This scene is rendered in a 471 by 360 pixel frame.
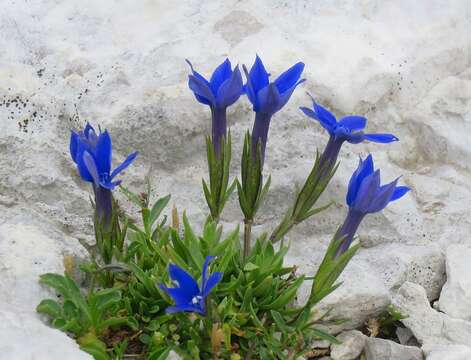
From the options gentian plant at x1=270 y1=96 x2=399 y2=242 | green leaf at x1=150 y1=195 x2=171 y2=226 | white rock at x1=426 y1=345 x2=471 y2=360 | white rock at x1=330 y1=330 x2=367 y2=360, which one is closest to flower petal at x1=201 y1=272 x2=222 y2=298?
gentian plant at x1=270 y1=96 x2=399 y2=242

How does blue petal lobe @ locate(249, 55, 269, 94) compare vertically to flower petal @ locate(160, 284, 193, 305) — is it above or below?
above

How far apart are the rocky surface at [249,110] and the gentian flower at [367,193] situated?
54 cm

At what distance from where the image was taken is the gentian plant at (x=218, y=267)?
8.95ft

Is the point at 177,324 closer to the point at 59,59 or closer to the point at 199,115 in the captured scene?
the point at 199,115

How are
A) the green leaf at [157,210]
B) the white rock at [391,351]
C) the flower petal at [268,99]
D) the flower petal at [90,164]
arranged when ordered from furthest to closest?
the green leaf at [157,210] < the white rock at [391,351] < the flower petal at [268,99] < the flower petal at [90,164]

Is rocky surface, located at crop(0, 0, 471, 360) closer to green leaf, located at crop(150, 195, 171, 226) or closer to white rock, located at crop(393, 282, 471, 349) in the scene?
white rock, located at crop(393, 282, 471, 349)

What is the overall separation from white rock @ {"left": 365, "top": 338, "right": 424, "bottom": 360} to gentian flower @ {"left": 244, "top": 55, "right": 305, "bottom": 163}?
953 mm

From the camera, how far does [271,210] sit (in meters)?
3.63

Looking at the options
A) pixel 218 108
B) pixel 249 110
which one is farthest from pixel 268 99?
pixel 249 110

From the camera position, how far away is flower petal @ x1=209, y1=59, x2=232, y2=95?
9.38 ft

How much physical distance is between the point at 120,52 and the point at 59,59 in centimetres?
31

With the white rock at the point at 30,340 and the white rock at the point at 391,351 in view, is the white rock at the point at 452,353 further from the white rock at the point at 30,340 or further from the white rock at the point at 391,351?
the white rock at the point at 30,340

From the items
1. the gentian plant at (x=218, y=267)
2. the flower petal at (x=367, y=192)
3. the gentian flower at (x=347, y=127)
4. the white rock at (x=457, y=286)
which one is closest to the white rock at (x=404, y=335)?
the white rock at (x=457, y=286)

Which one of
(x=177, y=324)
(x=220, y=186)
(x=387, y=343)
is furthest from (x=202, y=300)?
(x=387, y=343)
